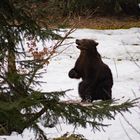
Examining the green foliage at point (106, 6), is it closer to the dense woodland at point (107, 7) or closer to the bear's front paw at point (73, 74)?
the dense woodland at point (107, 7)

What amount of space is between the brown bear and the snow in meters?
0.38

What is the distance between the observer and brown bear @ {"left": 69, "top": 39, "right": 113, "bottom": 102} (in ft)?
31.8

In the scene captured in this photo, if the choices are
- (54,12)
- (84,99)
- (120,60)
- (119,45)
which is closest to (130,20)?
(119,45)

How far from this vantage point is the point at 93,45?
9672mm

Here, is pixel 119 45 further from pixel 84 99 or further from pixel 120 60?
pixel 84 99

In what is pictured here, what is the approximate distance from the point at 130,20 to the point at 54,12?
18909 mm

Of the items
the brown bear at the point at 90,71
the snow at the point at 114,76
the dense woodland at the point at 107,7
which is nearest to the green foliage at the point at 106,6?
the dense woodland at the point at 107,7

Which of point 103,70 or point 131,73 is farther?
point 131,73

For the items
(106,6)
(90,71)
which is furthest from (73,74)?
(106,6)

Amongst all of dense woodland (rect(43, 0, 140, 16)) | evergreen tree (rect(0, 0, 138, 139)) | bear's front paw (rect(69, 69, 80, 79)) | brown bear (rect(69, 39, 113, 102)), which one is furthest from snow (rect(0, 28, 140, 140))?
dense woodland (rect(43, 0, 140, 16))

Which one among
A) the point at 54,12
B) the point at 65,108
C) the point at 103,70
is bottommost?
the point at 103,70

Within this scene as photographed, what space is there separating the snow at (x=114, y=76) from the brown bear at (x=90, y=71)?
38cm

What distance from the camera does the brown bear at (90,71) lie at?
382 inches

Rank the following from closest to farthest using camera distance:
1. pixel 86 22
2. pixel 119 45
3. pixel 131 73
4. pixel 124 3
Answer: pixel 131 73
pixel 119 45
pixel 86 22
pixel 124 3
